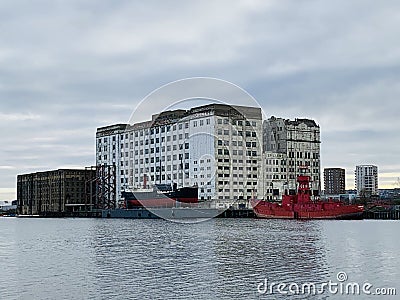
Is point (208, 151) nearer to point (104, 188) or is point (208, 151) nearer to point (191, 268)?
point (104, 188)

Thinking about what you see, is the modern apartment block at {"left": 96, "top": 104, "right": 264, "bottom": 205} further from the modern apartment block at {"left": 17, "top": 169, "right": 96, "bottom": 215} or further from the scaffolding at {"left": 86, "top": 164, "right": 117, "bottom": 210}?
the modern apartment block at {"left": 17, "top": 169, "right": 96, "bottom": 215}

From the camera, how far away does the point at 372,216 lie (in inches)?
4904

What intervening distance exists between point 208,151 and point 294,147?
123 ft

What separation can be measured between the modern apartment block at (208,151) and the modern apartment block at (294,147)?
61.2ft

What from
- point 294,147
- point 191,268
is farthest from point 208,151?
point 191,268

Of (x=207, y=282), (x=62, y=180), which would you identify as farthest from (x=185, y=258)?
(x=62, y=180)

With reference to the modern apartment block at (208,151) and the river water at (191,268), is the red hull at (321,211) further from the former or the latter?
the river water at (191,268)

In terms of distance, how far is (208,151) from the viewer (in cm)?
13475

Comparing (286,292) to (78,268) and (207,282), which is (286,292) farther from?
(78,268)

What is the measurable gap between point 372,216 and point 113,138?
70.6 m

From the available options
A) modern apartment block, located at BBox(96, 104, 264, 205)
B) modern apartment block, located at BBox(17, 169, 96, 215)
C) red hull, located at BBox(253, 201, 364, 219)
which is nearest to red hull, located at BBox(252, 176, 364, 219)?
red hull, located at BBox(253, 201, 364, 219)

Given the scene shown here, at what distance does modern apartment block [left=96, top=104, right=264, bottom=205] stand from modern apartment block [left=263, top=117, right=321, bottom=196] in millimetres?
18646

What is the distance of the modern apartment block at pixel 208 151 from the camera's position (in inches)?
5246

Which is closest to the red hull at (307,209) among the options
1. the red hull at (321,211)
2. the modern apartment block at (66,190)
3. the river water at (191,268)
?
the red hull at (321,211)
